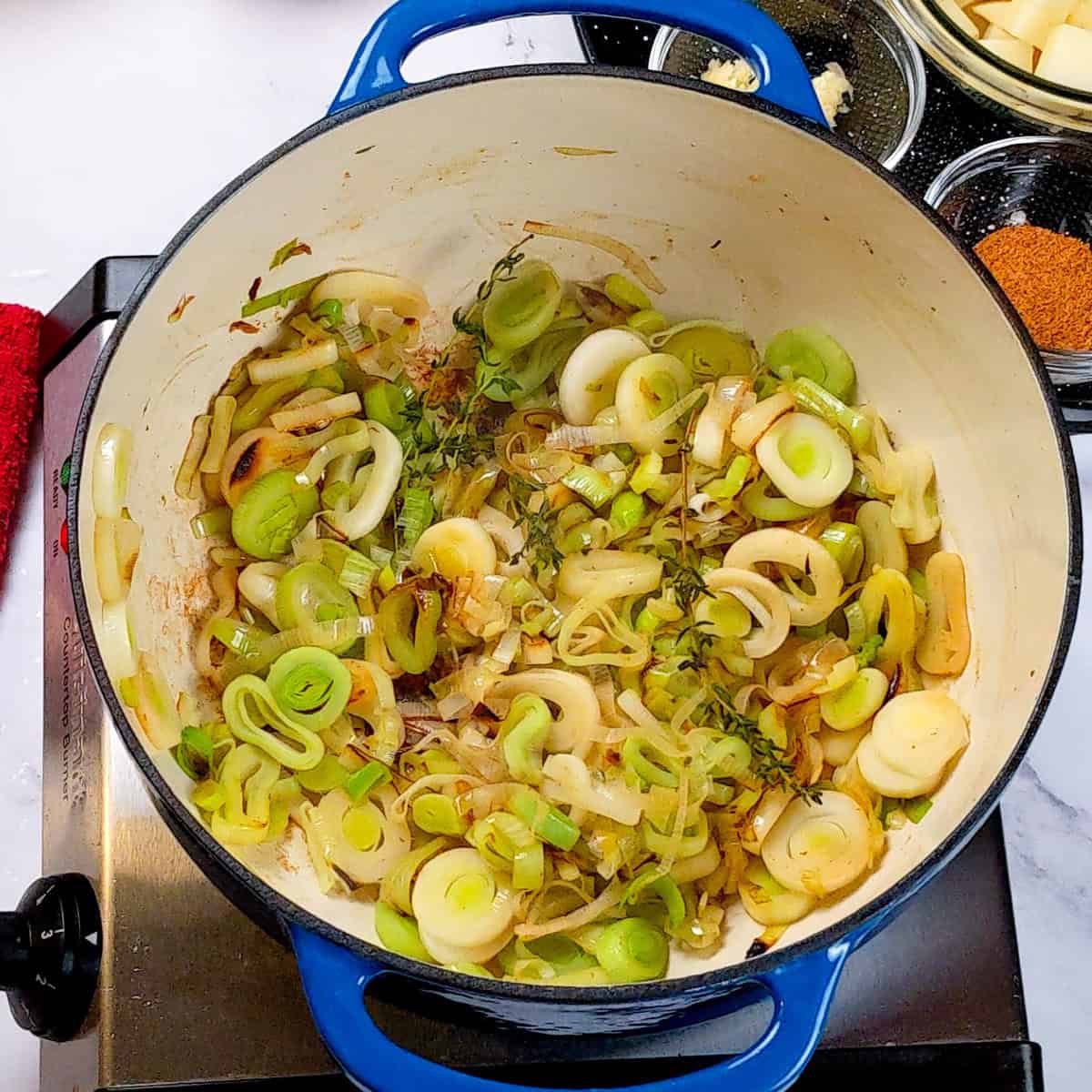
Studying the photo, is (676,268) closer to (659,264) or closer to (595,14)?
(659,264)

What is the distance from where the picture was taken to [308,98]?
3.78 ft

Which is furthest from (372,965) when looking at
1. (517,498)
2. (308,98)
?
(308,98)

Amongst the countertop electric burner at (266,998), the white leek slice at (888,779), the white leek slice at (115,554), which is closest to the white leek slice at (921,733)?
the white leek slice at (888,779)

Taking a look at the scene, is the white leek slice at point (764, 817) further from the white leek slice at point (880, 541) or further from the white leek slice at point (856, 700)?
the white leek slice at point (880, 541)

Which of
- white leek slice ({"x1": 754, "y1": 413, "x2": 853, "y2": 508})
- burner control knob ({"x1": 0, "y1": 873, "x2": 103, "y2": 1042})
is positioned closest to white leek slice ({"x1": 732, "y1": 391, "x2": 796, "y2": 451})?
white leek slice ({"x1": 754, "y1": 413, "x2": 853, "y2": 508})

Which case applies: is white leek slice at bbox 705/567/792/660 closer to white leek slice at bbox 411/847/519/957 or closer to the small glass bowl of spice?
white leek slice at bbox 411/847/519/957

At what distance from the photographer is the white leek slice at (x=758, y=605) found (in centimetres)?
80

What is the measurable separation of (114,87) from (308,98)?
17 cm

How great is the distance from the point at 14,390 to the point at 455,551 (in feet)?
1.42

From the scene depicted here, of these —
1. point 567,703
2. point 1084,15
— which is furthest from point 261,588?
point 1084,15

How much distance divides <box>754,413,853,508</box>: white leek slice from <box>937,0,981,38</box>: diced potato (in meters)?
0.39

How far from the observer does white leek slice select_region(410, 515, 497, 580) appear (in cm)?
83

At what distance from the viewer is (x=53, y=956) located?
2.57ft

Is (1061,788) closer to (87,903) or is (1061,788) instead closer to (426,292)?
(426,292)
